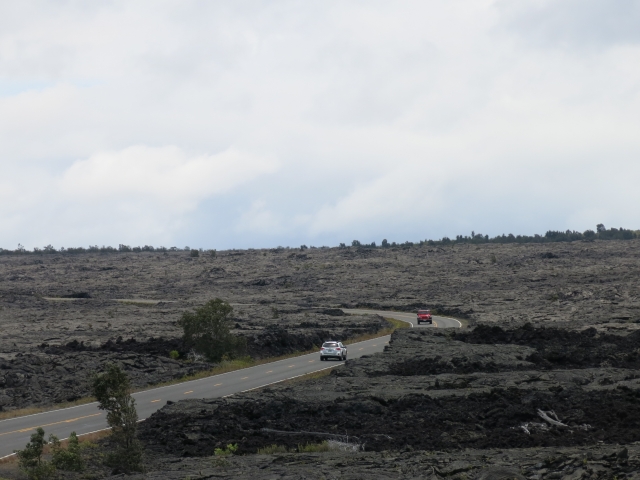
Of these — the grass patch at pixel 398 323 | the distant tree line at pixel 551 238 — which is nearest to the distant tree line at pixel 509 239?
the distant tree line at pixel 551 238

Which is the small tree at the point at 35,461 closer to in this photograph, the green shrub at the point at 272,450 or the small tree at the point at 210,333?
the green shrub at the point at 272,450

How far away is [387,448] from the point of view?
19391 mm

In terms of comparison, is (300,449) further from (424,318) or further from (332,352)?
(424,318)

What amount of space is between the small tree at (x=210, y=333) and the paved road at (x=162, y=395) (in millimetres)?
2979

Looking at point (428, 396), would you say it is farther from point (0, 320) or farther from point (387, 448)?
point (0, 320)

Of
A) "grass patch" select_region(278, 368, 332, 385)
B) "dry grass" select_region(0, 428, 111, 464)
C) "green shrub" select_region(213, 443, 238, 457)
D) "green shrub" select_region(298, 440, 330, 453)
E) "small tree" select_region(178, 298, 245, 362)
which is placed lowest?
"grass patch" select_region(278, 368, 332, 385)

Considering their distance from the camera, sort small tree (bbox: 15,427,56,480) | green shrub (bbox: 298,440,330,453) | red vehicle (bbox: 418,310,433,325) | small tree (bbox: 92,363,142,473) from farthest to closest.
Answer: red vehicle (bbox: 418,310,433,325)
green shrub (bbox: 298,440,330,453)
small tree (bbox: 92,363,142,473)
small tree (bbox: 15,427,56,480)

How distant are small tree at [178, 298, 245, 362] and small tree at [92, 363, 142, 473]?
97.6 ft

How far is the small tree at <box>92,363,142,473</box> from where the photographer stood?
1762 centimetres

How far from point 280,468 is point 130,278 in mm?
119869

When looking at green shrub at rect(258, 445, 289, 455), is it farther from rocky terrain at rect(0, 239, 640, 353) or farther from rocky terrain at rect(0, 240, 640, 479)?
rocky terrain at rect(0, 239, 640, 353)

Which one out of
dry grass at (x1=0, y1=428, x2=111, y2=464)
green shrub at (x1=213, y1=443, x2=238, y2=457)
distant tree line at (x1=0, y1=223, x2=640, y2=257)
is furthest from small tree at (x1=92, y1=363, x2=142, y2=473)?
distant tree line at (x1=0, y1=223, x2=640, y2=257)

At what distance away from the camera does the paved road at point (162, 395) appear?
84.1 feet

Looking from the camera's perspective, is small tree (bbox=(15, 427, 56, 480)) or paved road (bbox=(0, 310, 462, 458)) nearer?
small tree (bbox=(15, 427, 56, 480))
